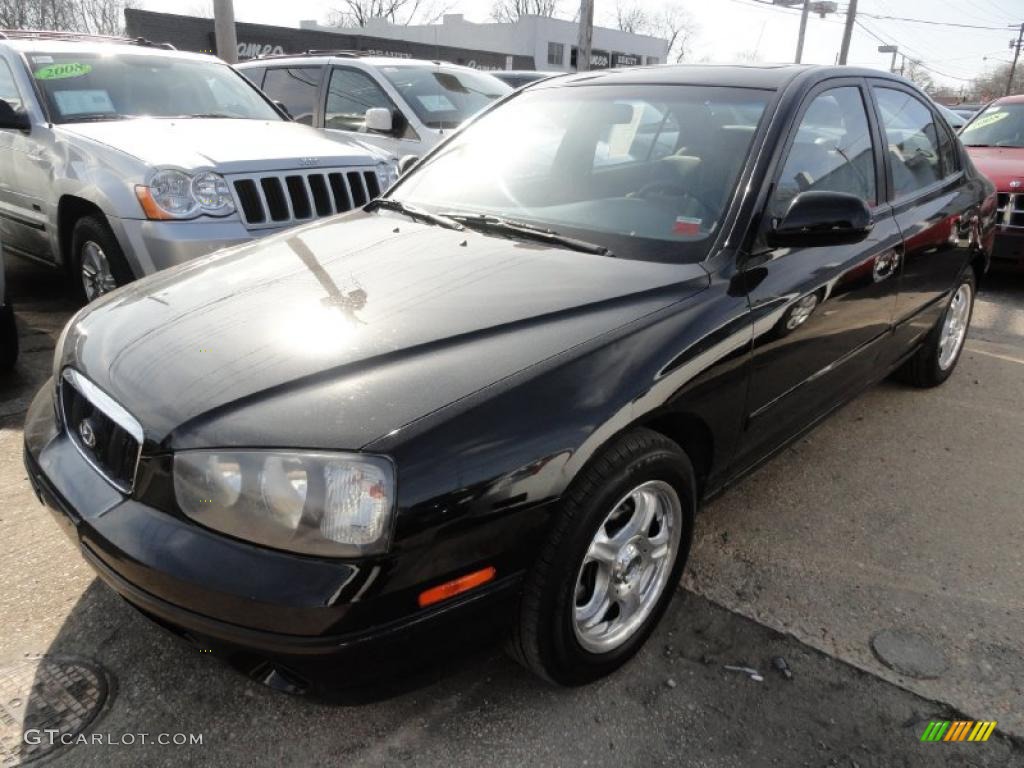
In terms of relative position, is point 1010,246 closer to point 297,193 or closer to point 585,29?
point 297,193

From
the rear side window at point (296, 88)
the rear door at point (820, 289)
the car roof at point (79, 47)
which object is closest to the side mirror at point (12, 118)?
the car roof at point (79, 47)

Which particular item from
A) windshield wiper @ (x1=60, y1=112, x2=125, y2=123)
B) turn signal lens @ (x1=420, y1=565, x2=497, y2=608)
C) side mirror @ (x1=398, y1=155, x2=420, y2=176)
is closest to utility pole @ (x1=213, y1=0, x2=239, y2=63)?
windshield wiper @ (x1=60, y1=112, x2=125, y2=123)

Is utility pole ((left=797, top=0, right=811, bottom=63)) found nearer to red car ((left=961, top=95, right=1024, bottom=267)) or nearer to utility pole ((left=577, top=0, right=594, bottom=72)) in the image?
utility pole ((left=577, top=0, right=594, bottom=72))

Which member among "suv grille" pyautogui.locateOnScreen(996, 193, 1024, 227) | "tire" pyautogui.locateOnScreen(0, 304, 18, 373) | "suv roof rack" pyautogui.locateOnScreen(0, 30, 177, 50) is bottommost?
"tire" pyautogui.locateOnScreen(0, 304, 18, 373)

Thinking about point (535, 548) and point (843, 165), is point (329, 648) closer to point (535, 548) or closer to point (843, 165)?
point (535, 548)

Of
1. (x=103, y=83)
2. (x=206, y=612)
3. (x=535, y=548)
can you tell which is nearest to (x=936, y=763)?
(x=535, y=548)

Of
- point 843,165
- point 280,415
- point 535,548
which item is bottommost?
point 535,548

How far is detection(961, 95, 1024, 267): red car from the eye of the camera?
6.33 metres

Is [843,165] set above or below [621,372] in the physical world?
above

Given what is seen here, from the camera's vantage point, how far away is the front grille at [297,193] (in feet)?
14.5

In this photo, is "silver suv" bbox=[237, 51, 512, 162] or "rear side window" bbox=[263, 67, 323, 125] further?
"rear side window" bbox=[263, 67, 323, 125]

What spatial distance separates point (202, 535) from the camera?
164 cm

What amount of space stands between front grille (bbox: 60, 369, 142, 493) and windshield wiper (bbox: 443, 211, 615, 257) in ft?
4.36

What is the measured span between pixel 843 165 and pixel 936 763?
2.10 meters
